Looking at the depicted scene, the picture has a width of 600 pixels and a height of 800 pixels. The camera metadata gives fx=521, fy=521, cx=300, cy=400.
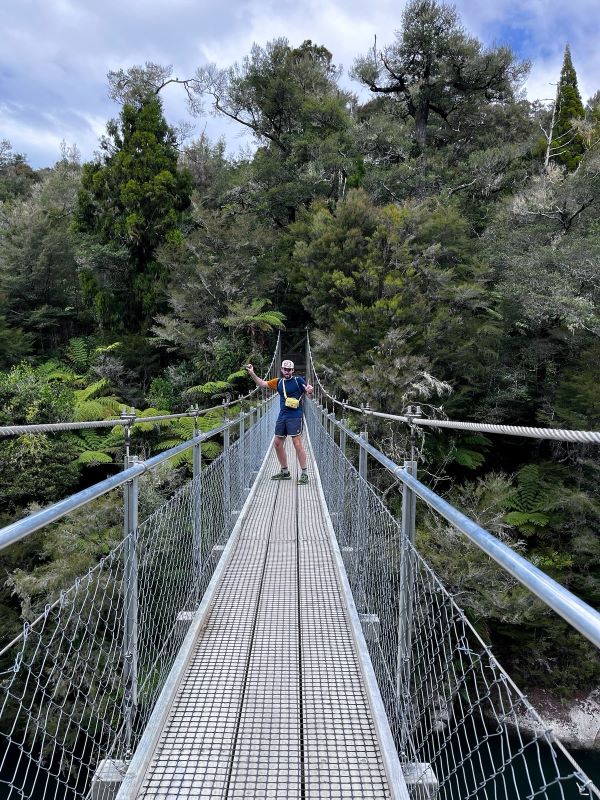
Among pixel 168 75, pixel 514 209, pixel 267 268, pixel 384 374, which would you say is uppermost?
pixel 168 75

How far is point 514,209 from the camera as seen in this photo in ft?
38.5

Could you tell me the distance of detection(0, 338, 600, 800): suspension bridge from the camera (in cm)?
99

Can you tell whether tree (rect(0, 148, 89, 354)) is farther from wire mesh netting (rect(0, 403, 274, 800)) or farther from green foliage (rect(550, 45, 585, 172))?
green foliage (rect(550, 45, 585, 172))

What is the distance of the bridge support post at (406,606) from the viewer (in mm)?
1501

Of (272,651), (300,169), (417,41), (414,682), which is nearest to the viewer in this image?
(414,682)

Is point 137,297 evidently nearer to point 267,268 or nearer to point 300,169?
point 267,268

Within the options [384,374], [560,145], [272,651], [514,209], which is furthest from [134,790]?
[560,145]

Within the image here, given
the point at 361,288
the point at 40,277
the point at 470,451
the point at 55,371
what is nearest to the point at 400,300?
the point at 361,288

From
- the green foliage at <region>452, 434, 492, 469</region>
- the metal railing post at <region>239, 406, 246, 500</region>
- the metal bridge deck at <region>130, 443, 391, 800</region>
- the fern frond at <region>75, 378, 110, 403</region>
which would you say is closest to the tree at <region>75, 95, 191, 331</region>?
the fern frond at <region>75, 378, 110, 403</region>

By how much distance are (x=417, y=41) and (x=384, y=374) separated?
14.7 meters

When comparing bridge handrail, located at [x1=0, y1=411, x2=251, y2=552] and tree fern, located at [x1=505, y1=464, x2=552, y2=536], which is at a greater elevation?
bridge handrail, located at [x1=0, y1=411, x2=251, y2=552]

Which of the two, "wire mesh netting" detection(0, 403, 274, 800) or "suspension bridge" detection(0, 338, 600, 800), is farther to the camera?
"wire mesh netting" detection(0, 403, 274, 800)

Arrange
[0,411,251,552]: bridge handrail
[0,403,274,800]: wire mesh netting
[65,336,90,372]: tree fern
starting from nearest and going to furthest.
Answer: [0,411,251,552]: bridge handrail → [0,403,274,800]: wire mesh netting → [65,336,90,372]: tree fern

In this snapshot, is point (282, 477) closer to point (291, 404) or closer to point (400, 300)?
point (291, 404)
